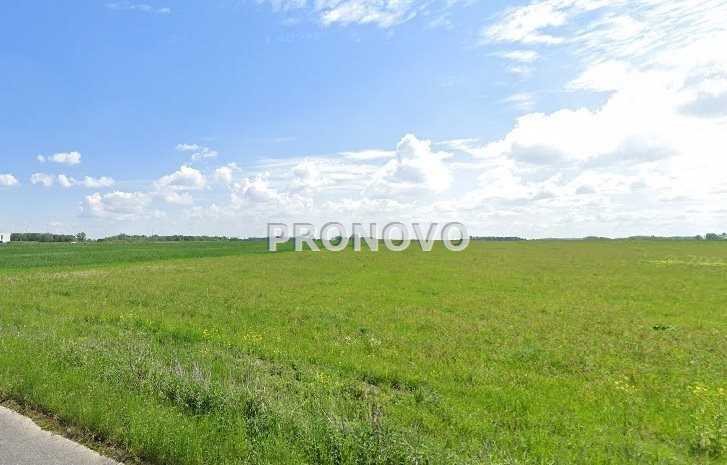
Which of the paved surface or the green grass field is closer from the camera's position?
the paved surface

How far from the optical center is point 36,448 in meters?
4.62

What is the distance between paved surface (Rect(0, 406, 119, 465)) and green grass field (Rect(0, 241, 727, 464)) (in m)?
0.29

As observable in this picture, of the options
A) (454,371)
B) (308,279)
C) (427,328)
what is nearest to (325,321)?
(427,328)

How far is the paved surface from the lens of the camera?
4.36 metres

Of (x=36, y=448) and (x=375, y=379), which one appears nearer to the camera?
(x=36, y=448)

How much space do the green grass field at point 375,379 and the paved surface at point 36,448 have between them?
0.94 ft

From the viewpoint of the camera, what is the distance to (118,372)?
6.44 metres

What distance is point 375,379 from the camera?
8156mm

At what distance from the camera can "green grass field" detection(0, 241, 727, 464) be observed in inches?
190

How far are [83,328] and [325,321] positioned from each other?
22.8 ft

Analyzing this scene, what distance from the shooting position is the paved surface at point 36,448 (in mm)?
4363

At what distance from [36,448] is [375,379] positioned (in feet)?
17.6

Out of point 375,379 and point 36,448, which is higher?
point 36,448

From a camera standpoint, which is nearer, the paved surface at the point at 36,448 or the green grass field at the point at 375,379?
the paved surface at the point at 36,448
